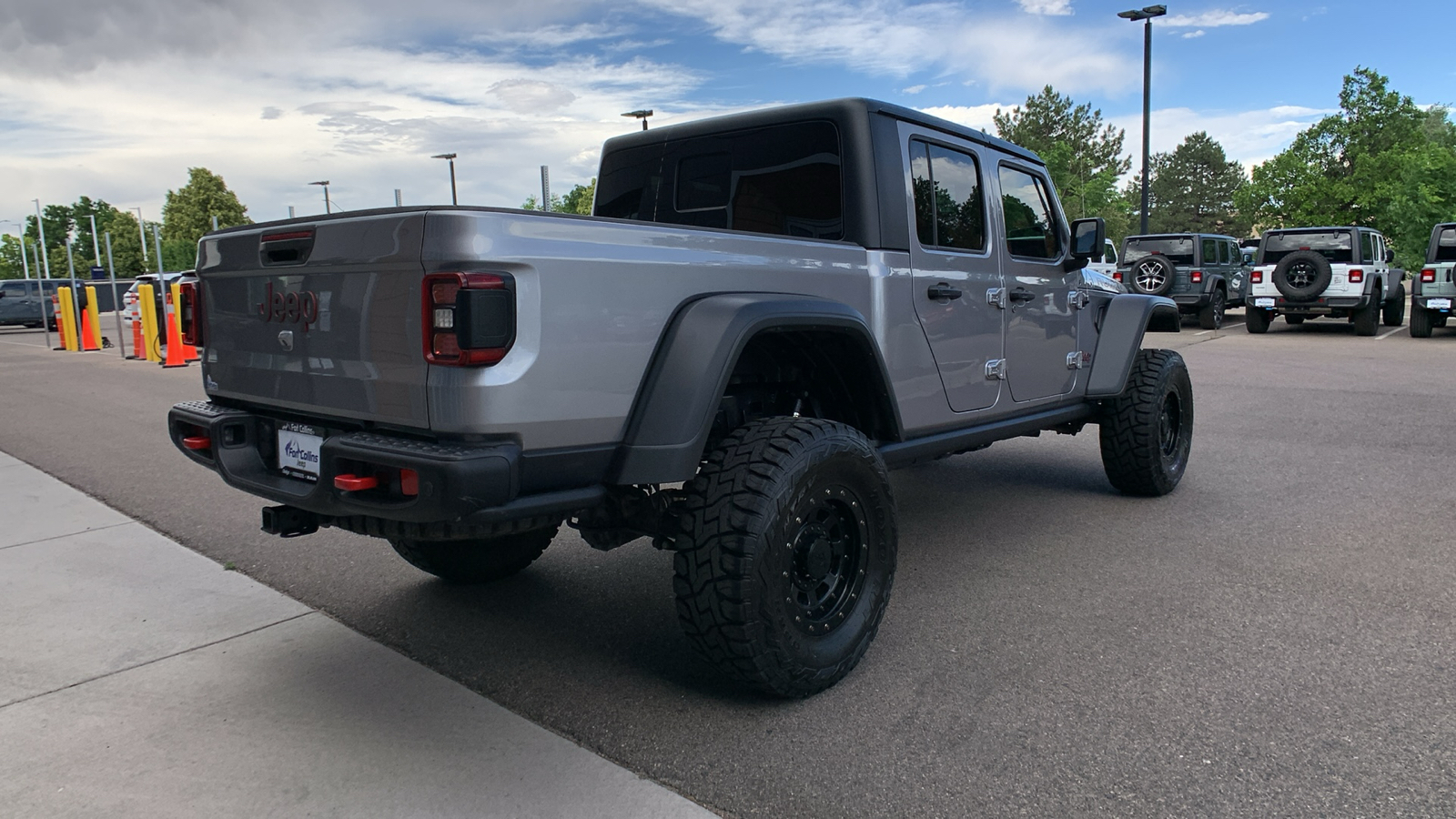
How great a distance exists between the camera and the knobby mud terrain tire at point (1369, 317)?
16516 mm

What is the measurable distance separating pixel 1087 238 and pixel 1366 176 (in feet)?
135

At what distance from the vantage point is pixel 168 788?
2.61 meters

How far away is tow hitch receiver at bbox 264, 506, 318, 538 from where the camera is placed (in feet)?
9.98

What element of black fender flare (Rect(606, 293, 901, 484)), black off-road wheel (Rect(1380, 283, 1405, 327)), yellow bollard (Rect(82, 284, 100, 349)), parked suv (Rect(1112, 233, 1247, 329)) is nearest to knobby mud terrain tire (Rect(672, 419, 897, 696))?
black fender flare (Rect(606, 293, 901, 484))

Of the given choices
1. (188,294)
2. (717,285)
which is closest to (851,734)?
(717,285)

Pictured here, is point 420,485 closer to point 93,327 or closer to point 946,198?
point 946,198

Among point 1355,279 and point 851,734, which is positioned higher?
point 1355,279

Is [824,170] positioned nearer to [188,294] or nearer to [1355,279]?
[188,294]

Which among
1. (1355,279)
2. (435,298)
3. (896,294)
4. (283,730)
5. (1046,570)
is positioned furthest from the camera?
(1355,279)

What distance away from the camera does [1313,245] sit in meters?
17.1

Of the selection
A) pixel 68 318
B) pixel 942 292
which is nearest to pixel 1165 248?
pixel 942 292

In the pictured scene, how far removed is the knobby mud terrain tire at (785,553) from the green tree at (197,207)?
68.5 m

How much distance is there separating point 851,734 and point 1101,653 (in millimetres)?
1069

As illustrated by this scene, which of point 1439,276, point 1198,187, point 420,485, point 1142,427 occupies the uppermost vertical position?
point 1198,187
